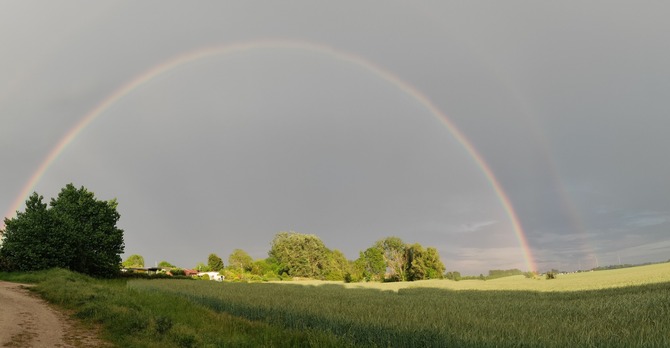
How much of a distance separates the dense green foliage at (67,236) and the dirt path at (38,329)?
36.1 meters

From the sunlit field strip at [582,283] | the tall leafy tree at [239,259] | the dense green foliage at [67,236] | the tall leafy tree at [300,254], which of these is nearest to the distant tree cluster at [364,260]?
the tall leafy tree at [300,254]

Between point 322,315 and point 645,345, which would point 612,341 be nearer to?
point 645,345

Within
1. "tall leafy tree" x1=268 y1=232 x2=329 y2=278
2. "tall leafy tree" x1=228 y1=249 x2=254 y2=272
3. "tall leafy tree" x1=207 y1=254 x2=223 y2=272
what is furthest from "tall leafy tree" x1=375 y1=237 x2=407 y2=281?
"tall leafy tree" x1=207 y1=254 x2=223 y2=272

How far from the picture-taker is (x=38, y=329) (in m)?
15.1

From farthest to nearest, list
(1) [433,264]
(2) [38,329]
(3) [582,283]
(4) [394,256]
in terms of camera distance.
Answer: (4) [394,256], (1) [433,264], (3) [582,283], (2) [38,329]

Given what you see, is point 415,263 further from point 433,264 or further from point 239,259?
point 239,259

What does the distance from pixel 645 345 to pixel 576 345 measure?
129 centimetres

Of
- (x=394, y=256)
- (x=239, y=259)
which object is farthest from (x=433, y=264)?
(x=239, y=259)

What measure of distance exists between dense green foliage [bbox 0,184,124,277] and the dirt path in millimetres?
36111

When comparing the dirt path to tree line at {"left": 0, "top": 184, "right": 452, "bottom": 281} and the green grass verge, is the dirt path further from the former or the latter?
tree line at {"left": 0, "top": 184, "right": 452, "bottom": 281}

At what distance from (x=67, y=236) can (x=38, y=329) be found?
47.3m

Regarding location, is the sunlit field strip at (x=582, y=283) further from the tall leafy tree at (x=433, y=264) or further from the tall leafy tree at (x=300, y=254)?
the tall leafy tree at (x=300, y=254)

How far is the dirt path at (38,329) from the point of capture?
13.2 m

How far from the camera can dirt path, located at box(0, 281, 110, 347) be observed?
1316 centimetres
